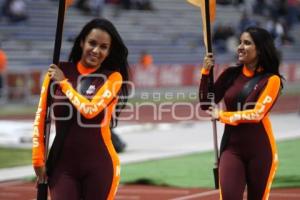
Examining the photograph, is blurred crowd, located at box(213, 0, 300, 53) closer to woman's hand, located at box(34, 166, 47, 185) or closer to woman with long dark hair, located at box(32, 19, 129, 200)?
woman with long dark hair, located at box(32, 19, 129, 200)

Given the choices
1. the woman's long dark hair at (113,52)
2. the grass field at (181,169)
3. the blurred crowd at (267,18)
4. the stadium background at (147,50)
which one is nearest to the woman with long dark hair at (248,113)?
the woman's long dark hair at (113,52)

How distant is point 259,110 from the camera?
5.79 metres

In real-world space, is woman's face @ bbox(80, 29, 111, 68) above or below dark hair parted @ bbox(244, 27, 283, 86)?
above

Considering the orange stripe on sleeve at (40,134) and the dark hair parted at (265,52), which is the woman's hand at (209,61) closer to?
the dark hair parted at (265,52)

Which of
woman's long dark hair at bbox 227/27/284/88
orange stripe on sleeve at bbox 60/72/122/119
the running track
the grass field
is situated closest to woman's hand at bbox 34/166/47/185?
orange stripe on sleeve at bbox 60/72/122/119

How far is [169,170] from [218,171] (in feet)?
18.2

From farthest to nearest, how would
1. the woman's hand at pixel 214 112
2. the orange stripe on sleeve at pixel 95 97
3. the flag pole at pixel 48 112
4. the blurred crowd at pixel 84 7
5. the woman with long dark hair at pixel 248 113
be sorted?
the blurred crowd at pixel 84 7 → the woman's hand at pixel 214 112 → the woman with long dark hair at pixel 248 113 → the flag pole at pixel 48 112 → the orange stripe on sleeve at pixel 95 97

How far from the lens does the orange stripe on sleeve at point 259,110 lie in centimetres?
577

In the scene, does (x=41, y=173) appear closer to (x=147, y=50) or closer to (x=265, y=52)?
(x=265, y=52)

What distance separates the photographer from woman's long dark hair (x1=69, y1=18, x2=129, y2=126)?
15.7ft

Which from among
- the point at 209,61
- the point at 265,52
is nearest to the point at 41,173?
the point at 209,61

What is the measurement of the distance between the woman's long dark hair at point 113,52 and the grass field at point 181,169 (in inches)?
206

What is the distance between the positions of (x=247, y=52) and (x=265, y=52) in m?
0.14

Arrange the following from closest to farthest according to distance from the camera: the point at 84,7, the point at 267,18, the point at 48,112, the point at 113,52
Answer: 1. the point at 48,112
2. the point at 113,52
3. the point at 84,7
4. the point at 267,18
